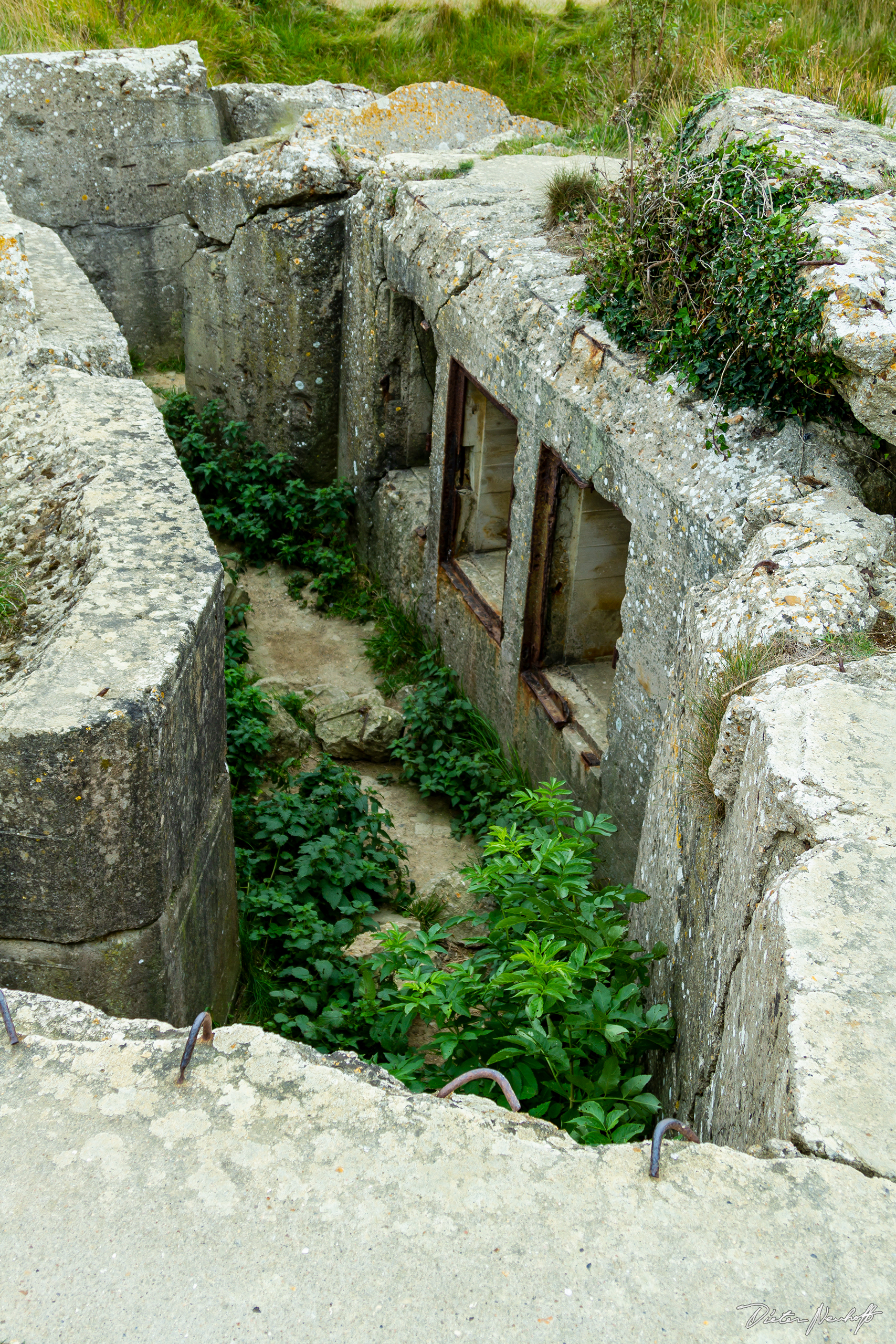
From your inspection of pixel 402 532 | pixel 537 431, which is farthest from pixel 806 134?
pixel 402 532

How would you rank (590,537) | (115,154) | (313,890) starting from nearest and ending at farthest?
(313,890) < (590,537) < (115,154)

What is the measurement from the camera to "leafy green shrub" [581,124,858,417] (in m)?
3.21

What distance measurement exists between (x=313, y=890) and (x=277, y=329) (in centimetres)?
392

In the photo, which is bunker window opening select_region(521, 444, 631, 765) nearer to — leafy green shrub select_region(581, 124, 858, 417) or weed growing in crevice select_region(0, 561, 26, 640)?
leafy green shrub select_region(581, 124, 858, 417)

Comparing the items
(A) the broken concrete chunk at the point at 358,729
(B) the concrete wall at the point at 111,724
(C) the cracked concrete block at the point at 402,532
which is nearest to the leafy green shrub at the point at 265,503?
(C) the cracked concrete block at the point at 402,532

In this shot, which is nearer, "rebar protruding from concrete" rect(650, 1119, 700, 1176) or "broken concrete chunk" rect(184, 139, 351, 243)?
"rebar protruding from concrete" rect(650, 1119, 700, 1176)

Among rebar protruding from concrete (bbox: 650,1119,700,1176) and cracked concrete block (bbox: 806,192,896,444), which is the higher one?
cracked concrete block (bbox: 806,192,896,444)

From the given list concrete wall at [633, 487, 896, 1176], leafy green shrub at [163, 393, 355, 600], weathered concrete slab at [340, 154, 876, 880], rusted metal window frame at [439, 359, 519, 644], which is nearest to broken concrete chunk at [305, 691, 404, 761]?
weathered concrete slab at [340, 154, 876, 880]

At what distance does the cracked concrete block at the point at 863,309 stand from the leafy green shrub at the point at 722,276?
53 mm

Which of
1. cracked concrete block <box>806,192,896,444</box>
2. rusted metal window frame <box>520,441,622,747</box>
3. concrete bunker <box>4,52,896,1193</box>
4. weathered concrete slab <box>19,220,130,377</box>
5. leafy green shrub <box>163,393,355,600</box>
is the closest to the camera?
concrete bunker <box>4,52,896,1193</box>

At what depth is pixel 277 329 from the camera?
6.86m

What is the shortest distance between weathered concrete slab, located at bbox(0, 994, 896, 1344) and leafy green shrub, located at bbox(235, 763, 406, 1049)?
1.85 metres

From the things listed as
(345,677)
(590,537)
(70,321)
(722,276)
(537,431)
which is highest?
(722,276)

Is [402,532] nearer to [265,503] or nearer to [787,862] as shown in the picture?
[265,503]
